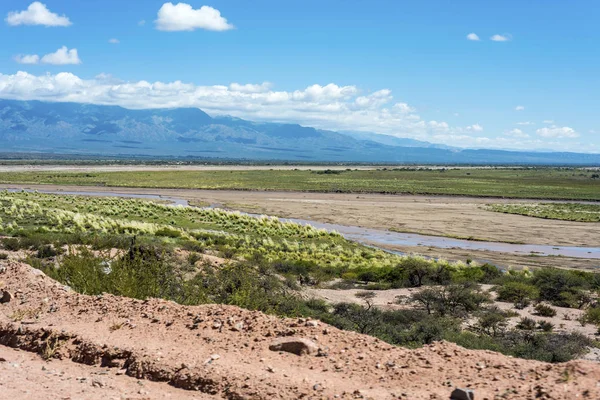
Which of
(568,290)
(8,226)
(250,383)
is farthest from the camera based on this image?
(8,226)

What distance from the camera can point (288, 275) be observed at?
25.1 m

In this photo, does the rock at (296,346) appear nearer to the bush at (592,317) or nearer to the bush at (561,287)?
the bush at (592,317)

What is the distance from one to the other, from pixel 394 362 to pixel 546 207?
227ft

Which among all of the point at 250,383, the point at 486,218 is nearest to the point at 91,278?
the point at 250,383

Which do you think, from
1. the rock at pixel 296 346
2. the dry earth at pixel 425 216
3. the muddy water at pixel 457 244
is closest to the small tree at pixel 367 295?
the rock at pixel 296 346

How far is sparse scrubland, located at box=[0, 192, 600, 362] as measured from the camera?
1344 cm

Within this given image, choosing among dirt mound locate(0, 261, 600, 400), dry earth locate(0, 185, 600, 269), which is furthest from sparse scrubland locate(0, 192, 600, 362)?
dry earth locate(0, 185, 600, 269)

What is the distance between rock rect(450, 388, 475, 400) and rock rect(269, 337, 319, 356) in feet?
7.64

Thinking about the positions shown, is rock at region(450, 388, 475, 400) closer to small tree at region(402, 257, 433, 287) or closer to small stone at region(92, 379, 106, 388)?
small stone at region(92, 379, 106, 388)

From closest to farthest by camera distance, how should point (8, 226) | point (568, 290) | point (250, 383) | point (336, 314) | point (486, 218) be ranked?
point (250, 383), point (336, 314), point (568, 290), point (8, 226), point (486, 218)

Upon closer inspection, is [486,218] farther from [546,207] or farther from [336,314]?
[336,314]

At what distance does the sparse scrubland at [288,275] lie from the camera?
1344 centimetres

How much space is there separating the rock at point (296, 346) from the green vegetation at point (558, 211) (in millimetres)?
56508

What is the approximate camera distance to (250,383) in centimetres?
748
